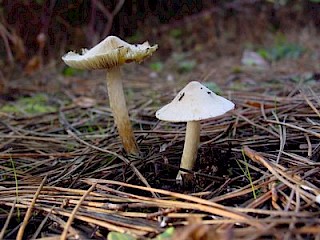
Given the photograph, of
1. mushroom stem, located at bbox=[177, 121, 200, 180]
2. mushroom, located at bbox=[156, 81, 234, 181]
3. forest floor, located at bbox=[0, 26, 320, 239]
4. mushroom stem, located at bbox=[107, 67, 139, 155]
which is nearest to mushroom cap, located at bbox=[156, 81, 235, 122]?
mushroom, located at bbox=[156, 81, 234, 181]

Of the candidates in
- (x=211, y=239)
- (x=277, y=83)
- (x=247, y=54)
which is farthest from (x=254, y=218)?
(x=247, y=54)

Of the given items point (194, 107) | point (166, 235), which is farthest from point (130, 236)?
point (194, 107)

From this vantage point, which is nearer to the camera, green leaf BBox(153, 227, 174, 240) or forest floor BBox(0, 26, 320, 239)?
green leaf BBox(153, 227, 174, 240)

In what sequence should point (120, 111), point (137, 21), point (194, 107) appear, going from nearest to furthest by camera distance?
1. point (194, 107)
2. point (120, 111)
3. point (137, 21)

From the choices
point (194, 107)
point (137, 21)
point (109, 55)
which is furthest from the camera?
point (137, 21)

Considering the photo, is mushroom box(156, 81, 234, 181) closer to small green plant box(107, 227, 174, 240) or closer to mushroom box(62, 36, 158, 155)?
mushroom box(62, 36, 158, 155)

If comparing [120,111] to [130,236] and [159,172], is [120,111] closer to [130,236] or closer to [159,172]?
[159,172]
